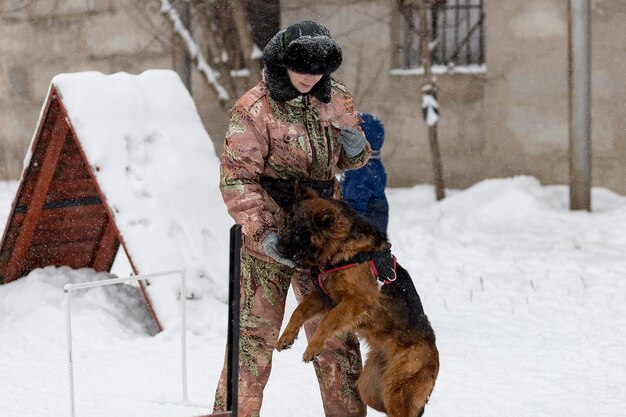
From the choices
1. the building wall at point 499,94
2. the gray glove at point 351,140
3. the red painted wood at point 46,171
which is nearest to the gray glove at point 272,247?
the gray glove at point 351,140

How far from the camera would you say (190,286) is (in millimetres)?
6027

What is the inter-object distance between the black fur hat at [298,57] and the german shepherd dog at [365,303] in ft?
1.47

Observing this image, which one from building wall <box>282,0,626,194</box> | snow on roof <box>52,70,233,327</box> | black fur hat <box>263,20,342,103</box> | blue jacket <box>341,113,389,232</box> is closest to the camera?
black fur hat <box>263,20,342,103</box>

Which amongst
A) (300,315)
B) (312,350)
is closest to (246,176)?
(300,315)

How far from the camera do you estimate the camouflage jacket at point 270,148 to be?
3414 millimetres

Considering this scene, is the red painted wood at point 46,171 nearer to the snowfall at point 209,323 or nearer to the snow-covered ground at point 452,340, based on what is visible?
the snowfall at point 209,323

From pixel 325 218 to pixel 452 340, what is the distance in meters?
2.78

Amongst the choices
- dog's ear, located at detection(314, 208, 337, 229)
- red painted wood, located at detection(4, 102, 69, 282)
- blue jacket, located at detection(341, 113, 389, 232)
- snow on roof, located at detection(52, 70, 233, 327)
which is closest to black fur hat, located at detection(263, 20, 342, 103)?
dog's ear, located at detection(314, 208, 337, 229)

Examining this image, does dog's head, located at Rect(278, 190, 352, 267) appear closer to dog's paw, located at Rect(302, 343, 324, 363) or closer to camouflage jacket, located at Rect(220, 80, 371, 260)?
camouflage jacket, located at Rect(220, 80, 371, 260)

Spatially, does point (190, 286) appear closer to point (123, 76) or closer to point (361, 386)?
point (123, 76)

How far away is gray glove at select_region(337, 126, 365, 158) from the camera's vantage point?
11.8ft

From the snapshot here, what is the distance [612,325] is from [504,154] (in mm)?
4927

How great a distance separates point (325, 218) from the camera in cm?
345

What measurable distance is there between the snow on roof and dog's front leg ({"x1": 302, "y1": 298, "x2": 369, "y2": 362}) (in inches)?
104
